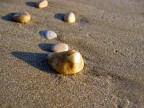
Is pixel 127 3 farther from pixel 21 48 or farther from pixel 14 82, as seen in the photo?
pixel 14 82

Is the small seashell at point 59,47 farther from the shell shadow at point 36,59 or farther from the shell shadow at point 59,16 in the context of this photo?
the shell shadow at point 59,16

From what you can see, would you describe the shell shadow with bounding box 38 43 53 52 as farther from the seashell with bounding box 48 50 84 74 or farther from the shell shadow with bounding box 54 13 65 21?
the shell shadow with bounding box 54 13 65 21

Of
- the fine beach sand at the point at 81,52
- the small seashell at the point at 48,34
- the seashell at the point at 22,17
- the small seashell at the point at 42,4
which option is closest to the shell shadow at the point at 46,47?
the fine beach sand at the point at 81,52

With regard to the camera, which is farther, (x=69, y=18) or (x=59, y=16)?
(x=59, y=16)

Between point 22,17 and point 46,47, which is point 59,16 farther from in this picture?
point 46,47

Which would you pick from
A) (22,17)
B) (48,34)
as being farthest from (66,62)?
(22,17)
